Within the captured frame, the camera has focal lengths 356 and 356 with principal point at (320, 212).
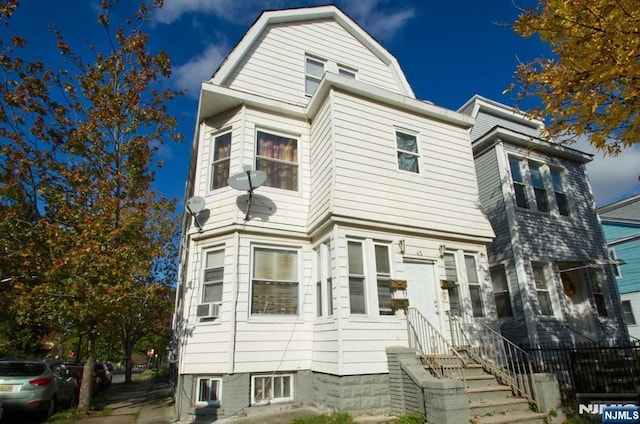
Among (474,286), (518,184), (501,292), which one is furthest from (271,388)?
(518,184)

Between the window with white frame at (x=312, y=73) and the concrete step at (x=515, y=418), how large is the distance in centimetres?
891

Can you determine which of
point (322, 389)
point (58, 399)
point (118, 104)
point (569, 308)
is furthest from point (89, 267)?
point (569, 308)

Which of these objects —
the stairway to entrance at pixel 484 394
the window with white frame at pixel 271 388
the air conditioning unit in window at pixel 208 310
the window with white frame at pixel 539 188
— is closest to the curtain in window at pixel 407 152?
the stairway to entrance at pixel 484 394

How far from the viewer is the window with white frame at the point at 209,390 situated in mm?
7223

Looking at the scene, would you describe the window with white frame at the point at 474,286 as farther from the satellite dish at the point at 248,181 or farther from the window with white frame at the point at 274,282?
the satellite dish at the point at 248,181

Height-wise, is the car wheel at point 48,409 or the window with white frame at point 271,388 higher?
the window with white frame at point 271,388

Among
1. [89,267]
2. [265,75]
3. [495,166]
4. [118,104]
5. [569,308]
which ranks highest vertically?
[265,75]

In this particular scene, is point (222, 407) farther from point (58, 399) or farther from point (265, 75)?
point (265, 75)

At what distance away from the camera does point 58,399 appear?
29.8ft

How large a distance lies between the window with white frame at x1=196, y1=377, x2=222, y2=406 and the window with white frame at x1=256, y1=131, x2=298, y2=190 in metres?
4.53

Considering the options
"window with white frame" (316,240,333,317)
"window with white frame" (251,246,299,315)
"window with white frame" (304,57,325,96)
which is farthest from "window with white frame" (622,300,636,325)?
"window with white frame" (304,57,325,96)

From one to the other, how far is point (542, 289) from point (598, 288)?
2837mm

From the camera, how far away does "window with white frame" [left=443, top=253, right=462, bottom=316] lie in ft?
27.1

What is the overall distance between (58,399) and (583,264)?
16.2 metres
